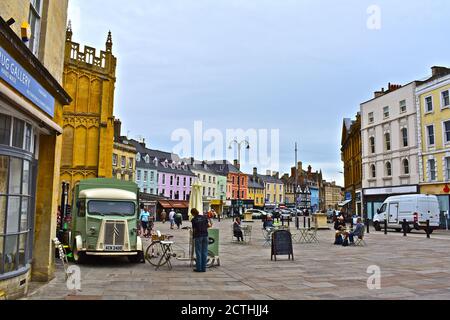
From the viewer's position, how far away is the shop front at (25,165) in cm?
679

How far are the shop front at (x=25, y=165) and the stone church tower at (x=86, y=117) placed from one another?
77.8 ft

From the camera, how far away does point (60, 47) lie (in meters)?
10.3

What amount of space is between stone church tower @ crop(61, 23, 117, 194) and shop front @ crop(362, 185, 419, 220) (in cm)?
2596

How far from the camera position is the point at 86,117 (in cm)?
3281

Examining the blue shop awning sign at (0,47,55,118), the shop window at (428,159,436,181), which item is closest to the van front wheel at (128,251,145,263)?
the blue shop awning sign at (0,47,55,118)

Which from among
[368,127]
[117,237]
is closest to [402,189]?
[368,127]

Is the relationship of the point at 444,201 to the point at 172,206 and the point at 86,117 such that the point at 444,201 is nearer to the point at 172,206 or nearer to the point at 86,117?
the point at 86,117

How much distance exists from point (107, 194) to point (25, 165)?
17.3 feet

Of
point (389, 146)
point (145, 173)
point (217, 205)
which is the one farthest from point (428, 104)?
point (217, 205)

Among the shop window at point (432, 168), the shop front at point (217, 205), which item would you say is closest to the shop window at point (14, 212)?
the shop window at point (432, 168)

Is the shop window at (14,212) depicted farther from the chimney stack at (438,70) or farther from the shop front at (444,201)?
the chimney stack at (438,70)

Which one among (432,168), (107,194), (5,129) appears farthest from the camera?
(432,168)

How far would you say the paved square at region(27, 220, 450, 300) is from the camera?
819cm
